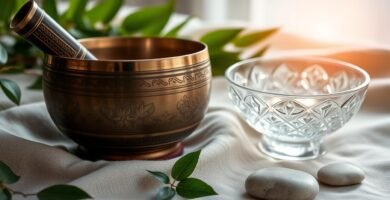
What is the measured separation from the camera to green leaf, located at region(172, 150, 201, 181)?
0.45 meters

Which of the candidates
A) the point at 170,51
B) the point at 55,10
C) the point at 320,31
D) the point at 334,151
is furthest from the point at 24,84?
the point at 320,31

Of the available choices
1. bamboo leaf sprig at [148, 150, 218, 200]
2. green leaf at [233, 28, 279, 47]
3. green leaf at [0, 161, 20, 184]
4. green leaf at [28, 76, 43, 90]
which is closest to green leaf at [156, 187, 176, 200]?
bamboo leaf sprig at [148, 150, 218, 200]

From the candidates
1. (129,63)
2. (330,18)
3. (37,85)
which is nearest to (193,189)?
(129,63)

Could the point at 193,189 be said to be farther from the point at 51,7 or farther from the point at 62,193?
the point at 51,7

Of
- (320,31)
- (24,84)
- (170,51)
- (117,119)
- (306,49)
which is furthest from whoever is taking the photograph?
(320,31)

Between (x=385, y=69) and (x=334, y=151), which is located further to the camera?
(x=385, y=69)

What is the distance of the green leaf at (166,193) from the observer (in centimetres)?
43

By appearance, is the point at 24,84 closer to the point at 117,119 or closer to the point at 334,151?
the point at 117,119

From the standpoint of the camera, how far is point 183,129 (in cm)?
Result: 50

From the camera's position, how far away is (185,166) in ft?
1.49

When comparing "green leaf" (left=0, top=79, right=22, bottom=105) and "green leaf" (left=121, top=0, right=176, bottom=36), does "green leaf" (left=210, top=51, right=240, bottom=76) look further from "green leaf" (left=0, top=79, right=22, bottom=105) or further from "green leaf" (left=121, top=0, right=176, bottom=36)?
"green leaf" (left=0, top=79, right=22, bottom=105)

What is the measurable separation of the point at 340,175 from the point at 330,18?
524mm

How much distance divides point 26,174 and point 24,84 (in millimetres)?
252

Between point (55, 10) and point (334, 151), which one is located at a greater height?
point (55, 10)
